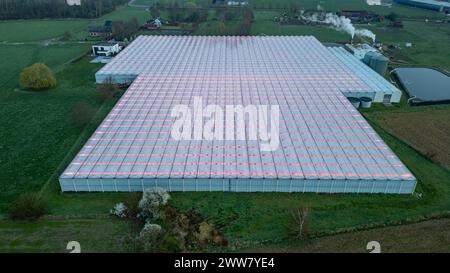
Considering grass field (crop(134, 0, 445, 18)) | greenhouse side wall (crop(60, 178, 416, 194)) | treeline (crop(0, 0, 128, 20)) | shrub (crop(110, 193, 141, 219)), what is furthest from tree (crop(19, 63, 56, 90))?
grass field (crop(134, 0, 445, 18))

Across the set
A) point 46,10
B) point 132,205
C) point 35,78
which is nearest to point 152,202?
point 132,205

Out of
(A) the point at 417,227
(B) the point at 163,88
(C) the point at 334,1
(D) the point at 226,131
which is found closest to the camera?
(A) the point at 417,227

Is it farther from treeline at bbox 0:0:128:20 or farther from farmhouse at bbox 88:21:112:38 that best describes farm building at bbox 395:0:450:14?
treeline at bbox 0:0:128:20

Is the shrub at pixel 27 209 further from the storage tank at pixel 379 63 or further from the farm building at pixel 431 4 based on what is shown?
the farm building at pixel 431 4

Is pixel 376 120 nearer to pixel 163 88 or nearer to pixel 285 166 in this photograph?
pixel 285 166

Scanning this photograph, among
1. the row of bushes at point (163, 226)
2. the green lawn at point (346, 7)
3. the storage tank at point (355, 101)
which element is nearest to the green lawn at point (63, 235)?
the row of bushes at point (163, 226)

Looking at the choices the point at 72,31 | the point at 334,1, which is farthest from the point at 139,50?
the point at 334,1

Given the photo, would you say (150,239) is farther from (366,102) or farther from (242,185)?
(366,102)
